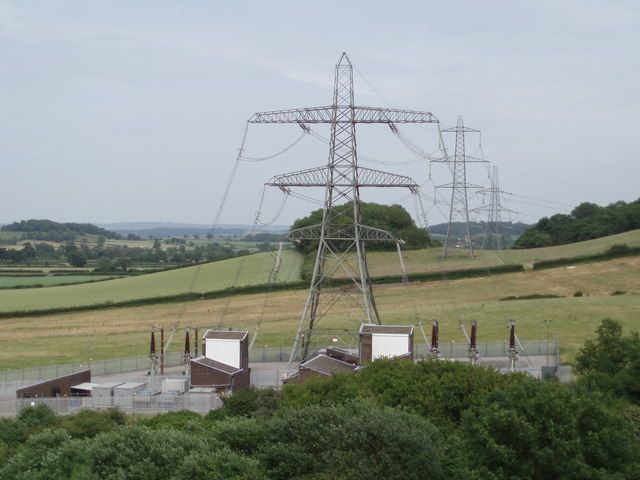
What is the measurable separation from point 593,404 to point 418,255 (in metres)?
82.4

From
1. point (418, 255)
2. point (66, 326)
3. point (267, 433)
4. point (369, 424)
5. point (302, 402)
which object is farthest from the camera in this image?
point (418, 255)

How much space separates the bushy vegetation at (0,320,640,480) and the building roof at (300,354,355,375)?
960 cm

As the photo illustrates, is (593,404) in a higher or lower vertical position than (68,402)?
higher

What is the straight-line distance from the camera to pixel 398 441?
24.5 m

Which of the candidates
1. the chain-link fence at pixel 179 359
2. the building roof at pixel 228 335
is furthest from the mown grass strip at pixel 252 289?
the building roof at pixel 228 335

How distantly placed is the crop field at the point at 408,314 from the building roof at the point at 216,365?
1414cm

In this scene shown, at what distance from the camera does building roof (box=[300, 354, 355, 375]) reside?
4416cm

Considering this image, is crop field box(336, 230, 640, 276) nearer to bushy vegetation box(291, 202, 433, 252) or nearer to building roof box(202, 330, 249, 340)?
bushy vegetation box(291, 202, 433, 252)

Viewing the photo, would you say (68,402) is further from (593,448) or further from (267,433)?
(593,448)

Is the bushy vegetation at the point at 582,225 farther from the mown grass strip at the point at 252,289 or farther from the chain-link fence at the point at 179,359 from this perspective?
the chain-link fence at the point at 179,359

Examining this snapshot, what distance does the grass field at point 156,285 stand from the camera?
89.2 m

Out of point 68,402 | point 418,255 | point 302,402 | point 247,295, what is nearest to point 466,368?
point 302,402

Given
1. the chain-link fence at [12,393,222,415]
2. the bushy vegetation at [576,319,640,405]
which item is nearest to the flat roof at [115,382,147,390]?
the chain-link fence at [12,393,222,415]

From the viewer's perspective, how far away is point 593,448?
23.1 meters
